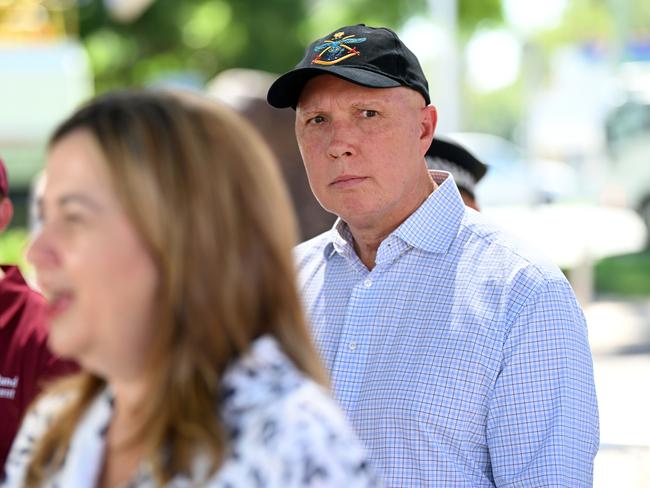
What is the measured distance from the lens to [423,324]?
2.99 metres

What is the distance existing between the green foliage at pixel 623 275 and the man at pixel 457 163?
1245 cm

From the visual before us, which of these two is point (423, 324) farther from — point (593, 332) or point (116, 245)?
point (593, 332)

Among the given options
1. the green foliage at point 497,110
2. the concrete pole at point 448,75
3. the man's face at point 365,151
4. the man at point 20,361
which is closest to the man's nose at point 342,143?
the man's face at point 365,151

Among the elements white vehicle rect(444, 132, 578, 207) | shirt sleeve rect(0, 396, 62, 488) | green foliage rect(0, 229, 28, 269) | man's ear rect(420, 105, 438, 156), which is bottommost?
white vehicle rect(444, 132, 578, 207)

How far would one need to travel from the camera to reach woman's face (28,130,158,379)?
1600mm

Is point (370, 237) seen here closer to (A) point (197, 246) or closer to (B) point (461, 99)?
(A) point (197, 246)

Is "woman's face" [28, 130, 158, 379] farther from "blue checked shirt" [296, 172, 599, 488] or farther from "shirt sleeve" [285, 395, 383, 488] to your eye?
"blue checked shirt" [296, 172, 599, 488]

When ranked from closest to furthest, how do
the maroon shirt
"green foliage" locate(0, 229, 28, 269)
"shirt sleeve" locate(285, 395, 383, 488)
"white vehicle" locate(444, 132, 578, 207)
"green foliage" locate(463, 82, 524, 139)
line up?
"shirt sleeve" locate(285, 395, 383, 488), the maroon shirt, "green foliage" locate(0, 229, 28, 269), "white vehicle" locate(444, 132, 578, 207), "green foliage" locate(463, 82, 524, 139)

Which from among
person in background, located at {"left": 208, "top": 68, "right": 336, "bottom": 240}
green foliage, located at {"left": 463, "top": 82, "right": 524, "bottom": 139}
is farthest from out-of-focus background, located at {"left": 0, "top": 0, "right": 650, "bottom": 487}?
green foliage, located at {"left": 463, "top": 82, "right": 524, "bottom": 139}

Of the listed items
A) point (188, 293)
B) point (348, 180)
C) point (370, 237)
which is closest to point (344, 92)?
point (348, 180)

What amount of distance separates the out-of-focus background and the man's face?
1.90 ft

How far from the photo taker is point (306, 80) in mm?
3383

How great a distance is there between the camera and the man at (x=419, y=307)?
9.37 ft

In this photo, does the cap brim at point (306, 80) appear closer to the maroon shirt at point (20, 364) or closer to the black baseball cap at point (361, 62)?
the black baseball cap at point (361, 62)
